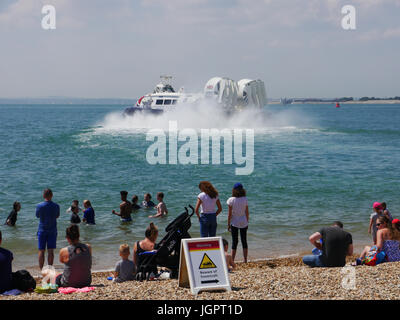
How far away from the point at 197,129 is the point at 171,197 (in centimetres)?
2865

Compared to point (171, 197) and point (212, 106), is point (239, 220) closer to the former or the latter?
point (171, 197)

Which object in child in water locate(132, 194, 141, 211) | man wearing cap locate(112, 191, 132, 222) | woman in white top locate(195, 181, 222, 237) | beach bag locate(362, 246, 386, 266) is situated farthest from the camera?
child in water locate(132, 194, 141, 211)

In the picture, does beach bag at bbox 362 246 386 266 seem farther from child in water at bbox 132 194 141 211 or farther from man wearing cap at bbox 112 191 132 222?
child in water at bbox 132 194 141 211

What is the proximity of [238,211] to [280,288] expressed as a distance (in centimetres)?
247

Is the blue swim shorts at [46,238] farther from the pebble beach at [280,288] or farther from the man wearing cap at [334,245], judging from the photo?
the man wearing cap at [334,245]

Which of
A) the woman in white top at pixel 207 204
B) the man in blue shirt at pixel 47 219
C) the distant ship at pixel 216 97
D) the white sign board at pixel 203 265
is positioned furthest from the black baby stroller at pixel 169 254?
the distant ship at pixel 216 97

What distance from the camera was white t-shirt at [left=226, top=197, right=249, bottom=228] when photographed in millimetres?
8180

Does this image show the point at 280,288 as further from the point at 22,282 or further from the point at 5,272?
the point at 5,272

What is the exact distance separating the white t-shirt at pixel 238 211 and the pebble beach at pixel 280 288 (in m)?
1.42

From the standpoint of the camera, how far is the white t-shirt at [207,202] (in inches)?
317

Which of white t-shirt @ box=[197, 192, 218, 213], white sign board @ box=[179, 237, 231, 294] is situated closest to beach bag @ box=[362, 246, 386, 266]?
white t-shirt @ box=[197, 192, 218, 213]

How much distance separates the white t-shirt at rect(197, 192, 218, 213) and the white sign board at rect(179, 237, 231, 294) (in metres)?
1.95
